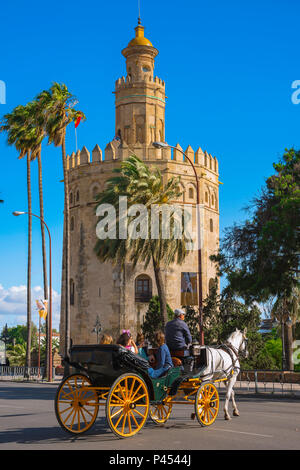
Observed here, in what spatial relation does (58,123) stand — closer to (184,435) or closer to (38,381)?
(38,381)

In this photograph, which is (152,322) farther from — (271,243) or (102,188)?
(271,243)

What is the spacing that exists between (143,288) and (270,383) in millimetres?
20621

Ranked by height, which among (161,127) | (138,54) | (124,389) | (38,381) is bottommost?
(38,381)

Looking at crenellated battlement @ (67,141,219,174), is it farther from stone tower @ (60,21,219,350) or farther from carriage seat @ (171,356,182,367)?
carriage seat @ (171,356,182,367)

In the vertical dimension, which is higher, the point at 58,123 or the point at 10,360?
the point at 58,123

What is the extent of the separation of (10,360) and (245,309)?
19973 millimetres

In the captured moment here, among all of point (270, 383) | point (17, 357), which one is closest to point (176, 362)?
point (270, 383)

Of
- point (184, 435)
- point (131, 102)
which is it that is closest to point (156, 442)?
point (184, 435)

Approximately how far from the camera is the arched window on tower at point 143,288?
44625 millimetres

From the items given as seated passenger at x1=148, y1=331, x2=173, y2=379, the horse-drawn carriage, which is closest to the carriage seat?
seated passenger at x1=148, y1=331, x2=173, y2=379

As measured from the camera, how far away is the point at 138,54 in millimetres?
50062

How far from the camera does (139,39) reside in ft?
167

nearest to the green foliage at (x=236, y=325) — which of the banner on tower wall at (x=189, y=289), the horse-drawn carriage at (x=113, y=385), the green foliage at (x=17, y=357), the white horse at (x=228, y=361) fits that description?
the banner on tower wall at (x=189, y=289)
